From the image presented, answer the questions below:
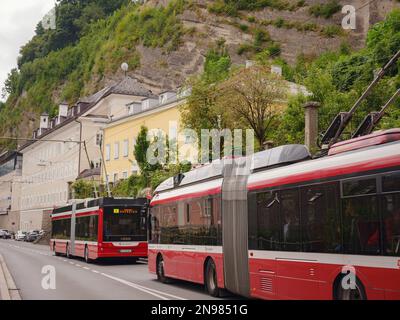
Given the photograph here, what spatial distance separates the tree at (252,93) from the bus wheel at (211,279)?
1604 centimetres

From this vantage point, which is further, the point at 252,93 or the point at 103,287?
the point at 252,93

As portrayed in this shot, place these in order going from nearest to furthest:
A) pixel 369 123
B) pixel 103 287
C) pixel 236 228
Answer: pixel 369 123 < pixel 236 228 < pixel 103 287

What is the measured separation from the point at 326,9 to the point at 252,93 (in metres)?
60.7

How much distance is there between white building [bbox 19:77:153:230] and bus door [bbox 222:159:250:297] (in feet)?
135

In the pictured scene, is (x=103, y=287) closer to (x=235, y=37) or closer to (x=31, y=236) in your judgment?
(x=31, y=236)

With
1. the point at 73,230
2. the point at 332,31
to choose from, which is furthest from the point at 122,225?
the point at 332,31

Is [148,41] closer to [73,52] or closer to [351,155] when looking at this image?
[73,52]

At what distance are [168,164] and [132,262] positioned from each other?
1239cm

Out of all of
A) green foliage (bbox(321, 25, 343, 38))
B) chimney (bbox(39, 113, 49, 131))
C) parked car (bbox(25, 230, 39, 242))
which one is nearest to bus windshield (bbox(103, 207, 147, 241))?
parked car (bbox(25, 230, 39, 242))

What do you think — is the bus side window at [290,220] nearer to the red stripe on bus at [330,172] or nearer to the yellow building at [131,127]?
the red stripe on bus at [330,172]

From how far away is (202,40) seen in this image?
8488 centimetres

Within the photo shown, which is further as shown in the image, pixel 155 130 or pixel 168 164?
pixel 155 130

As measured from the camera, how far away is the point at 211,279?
15.1 metres
